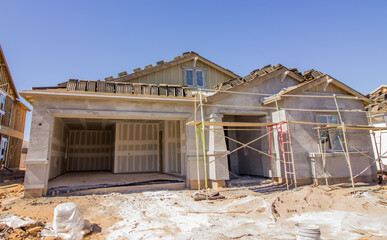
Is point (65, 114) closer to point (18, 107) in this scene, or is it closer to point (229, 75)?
point (229, 75)

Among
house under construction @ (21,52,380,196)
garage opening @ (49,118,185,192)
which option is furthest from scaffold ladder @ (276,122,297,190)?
garage opening @ (49,118,185,192)

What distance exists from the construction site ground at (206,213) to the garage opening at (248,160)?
71.4 inches

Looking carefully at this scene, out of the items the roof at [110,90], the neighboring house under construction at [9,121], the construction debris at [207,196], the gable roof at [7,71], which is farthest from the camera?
the gable roof at [7,71]

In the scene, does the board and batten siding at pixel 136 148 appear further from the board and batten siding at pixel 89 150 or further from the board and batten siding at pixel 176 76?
the board and batten siding at pixel 89 150

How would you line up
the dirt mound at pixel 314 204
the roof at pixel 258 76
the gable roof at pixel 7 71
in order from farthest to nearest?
1. the gable roof at pixel 7 71
2. the roof at pixel 258 76
3. the dirt mound at pixel 314 204

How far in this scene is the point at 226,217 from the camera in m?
6.11

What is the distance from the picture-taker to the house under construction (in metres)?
8.67

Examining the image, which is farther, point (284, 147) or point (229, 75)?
point (229, 75)

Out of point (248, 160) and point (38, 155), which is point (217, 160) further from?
point (38, 155)

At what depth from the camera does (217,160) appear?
955 cm

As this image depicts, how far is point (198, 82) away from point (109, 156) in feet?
32.9

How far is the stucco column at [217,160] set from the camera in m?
9.47

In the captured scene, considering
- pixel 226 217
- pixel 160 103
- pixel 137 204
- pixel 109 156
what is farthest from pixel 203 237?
pixel 109 156

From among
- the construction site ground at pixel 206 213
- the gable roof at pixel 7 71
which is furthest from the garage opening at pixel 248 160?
the gable roof at pixel 7 71
